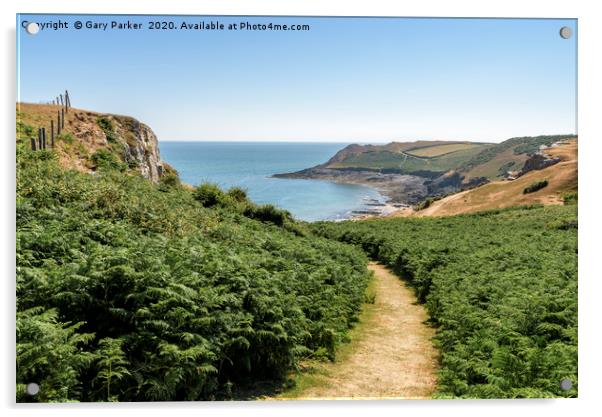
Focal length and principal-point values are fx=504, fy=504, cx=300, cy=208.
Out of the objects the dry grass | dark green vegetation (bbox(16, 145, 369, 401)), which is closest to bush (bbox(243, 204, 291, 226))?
dark green vegetation (bbox(16, 145, 369, 401))

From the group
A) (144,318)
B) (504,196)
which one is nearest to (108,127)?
(144,318)

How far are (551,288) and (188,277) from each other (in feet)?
23.0

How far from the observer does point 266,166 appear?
48.8ft

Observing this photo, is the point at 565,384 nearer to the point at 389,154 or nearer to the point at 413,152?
the point at 389,154

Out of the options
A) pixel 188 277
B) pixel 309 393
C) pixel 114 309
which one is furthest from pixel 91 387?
pixel 309 393

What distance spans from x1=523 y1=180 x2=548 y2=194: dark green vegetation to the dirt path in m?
36.6

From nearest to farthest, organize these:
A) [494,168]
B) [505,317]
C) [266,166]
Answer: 1. [505,317]
2. [266,166]
3. [494,168]

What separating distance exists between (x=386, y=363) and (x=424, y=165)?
29.1 m

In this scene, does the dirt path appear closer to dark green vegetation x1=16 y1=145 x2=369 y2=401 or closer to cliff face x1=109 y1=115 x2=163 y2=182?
dark green vegetation x1=16 y1=145 x2=369 y2=401

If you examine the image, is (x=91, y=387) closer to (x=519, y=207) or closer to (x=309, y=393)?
(x=309, y=393)

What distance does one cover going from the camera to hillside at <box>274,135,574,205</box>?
18.1 metres

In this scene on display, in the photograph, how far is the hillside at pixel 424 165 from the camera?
59.4ft

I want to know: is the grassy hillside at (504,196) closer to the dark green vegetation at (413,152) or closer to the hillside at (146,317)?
the dark green vegetation at (413,152)

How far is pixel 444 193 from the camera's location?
54031 millimetres
